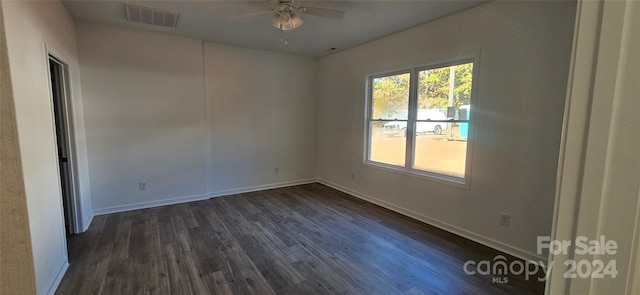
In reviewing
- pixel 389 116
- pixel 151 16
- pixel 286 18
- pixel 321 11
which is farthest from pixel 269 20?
pixel 389 116

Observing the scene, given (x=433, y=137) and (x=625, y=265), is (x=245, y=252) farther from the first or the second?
(x=625, y=265)

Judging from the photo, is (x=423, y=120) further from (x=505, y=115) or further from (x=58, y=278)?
(x=58, y=278)

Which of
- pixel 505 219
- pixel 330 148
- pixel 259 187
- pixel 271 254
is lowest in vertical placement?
pixel 271 254

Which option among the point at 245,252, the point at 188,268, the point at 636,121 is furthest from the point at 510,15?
the point at 188,268

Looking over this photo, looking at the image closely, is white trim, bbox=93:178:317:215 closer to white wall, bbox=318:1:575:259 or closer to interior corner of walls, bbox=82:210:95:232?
interior corner of walls, bbox=82:210:95:232

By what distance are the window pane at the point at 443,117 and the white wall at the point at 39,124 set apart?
3866 mm

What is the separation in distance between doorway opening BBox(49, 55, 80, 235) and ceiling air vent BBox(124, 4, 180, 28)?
93 cm

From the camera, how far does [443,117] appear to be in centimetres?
340

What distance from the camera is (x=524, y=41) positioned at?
8.50ft

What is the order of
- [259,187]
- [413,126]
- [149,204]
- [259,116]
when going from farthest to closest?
1. [259,187]
2. [259,116]
3. [149,204]
4. [413,126]

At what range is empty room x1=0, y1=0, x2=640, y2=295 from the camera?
446mm

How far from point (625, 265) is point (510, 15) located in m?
3.04

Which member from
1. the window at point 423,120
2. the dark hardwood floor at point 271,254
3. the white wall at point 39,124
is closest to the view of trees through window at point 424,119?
the window at point 423,120

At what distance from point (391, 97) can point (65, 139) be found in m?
4.21
